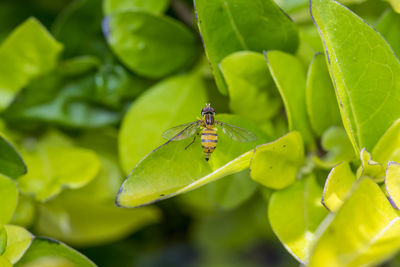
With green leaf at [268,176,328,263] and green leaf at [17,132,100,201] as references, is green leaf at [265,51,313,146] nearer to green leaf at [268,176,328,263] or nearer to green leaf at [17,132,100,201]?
green leaf at [268,176,328,263]

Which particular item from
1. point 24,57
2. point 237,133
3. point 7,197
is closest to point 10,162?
point 7,197

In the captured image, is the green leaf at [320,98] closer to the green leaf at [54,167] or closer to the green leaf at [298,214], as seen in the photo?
the green leaf at [298,214]

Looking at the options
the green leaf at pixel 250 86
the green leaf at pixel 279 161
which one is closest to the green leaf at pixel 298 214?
the green leaf at pixel 279 161

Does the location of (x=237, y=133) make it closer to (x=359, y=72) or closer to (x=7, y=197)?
(x=359, y=72)

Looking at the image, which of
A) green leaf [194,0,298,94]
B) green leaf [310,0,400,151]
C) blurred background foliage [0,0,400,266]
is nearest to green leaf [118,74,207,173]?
blurred background foliage [0,0,400,266]

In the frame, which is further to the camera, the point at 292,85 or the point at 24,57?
the point at 24,57

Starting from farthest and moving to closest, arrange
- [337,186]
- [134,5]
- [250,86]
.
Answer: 1. [134,5]
2. [250,86]
3. [337,186]
